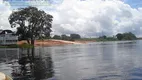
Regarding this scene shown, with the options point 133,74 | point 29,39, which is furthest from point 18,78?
point 29,39

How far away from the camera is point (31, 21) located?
117438 millimetres

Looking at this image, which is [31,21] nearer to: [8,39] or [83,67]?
[8,39]

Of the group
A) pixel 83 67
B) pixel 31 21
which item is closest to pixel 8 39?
pixel 31 21

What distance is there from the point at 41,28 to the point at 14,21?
11.6m

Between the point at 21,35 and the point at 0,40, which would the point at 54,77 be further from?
the point at 0,40

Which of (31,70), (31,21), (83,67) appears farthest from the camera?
(31,21)

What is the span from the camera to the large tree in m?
116

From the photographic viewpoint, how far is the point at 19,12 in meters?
117

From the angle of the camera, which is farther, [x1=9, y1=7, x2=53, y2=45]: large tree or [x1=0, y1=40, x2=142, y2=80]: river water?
[x1=9, y1=7, x2=53, y2=45]: large tree

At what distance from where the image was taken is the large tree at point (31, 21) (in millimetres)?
116000

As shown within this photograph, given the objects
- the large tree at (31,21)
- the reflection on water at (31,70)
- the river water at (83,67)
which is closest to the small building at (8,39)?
the large tree at (31,21)

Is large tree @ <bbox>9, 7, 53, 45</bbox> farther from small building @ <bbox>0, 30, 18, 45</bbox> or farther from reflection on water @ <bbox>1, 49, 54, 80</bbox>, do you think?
reflection on water @ <bbox>1, 49, 54, 80</bbox>

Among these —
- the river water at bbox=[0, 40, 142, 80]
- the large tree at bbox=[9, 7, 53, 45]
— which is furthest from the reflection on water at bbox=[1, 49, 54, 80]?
the large tree at bbox=[9, 7, 53, 45]

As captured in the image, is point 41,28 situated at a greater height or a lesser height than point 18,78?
greater
